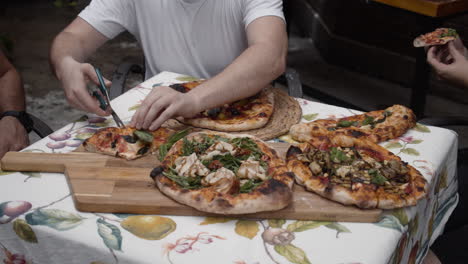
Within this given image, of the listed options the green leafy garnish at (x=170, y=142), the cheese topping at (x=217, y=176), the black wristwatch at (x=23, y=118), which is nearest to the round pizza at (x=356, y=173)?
the cheese topping at (x=217, y=176)

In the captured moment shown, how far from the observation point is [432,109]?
505cm

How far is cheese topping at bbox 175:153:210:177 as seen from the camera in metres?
1.45

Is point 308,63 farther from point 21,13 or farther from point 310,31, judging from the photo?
point 21,13

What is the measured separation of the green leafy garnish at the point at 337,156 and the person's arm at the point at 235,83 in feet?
1.71

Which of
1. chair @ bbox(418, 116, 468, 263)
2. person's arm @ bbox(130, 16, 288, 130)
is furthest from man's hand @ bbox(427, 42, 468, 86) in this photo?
person's arm @ bbox(130, 16, 288, 130)

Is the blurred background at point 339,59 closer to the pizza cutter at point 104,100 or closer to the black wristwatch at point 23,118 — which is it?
the black wristwatch at point 23,118

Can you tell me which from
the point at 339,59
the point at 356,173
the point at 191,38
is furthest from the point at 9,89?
the point at 339,59

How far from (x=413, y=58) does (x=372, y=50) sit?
52 centimetres

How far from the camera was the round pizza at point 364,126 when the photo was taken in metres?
1.77

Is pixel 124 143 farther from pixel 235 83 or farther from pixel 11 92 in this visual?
pixel 11 92

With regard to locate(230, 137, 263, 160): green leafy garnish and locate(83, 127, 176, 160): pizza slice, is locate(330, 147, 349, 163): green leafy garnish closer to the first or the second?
locate(230, 137, 263, 160): green leafy garnish

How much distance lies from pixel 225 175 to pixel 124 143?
40 centimetres

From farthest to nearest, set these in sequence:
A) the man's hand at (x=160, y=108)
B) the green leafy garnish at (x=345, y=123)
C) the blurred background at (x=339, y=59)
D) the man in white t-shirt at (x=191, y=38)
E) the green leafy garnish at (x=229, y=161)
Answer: the blurred background at (x=339, y=59) → the man in white t-shirt at (x=191, y=38) → the green leafy garnish at (x=345, y=123) → the man's hand at (x=160, y=108) → the green leafy garnish at (x=229, y=161)

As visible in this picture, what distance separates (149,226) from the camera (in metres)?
1.34
